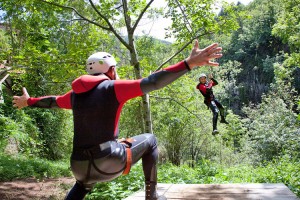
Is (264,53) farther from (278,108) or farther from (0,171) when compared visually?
(0,171)

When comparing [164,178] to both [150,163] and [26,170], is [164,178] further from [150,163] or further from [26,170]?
[26,170]

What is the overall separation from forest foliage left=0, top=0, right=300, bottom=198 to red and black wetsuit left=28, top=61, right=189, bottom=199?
9.17 feet

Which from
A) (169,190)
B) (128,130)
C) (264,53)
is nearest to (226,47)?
(264,53)

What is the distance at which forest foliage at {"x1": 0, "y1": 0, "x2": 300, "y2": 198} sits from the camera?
19.9ft

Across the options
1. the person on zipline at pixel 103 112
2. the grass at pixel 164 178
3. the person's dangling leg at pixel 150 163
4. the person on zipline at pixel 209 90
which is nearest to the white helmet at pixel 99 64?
the person on zipline at pixel 103 112

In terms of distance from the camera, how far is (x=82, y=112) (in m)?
2.59

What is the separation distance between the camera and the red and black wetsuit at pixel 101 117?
2.43 m

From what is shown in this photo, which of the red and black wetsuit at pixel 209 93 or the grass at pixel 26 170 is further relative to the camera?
the grass at pixel 26 170

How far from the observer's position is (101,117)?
8.34 feet

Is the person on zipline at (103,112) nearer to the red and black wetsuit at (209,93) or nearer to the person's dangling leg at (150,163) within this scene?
the person's dangling leg at (150,163)

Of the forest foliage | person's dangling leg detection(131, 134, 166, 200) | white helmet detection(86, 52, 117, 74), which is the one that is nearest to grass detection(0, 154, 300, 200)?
the forest foliage

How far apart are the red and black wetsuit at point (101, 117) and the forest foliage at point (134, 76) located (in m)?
2.79

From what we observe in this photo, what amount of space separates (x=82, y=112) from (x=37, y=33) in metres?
4.86

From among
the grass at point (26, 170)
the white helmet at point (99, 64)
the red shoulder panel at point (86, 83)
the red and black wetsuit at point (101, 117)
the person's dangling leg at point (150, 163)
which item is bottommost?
the grass at point (26, 170)
